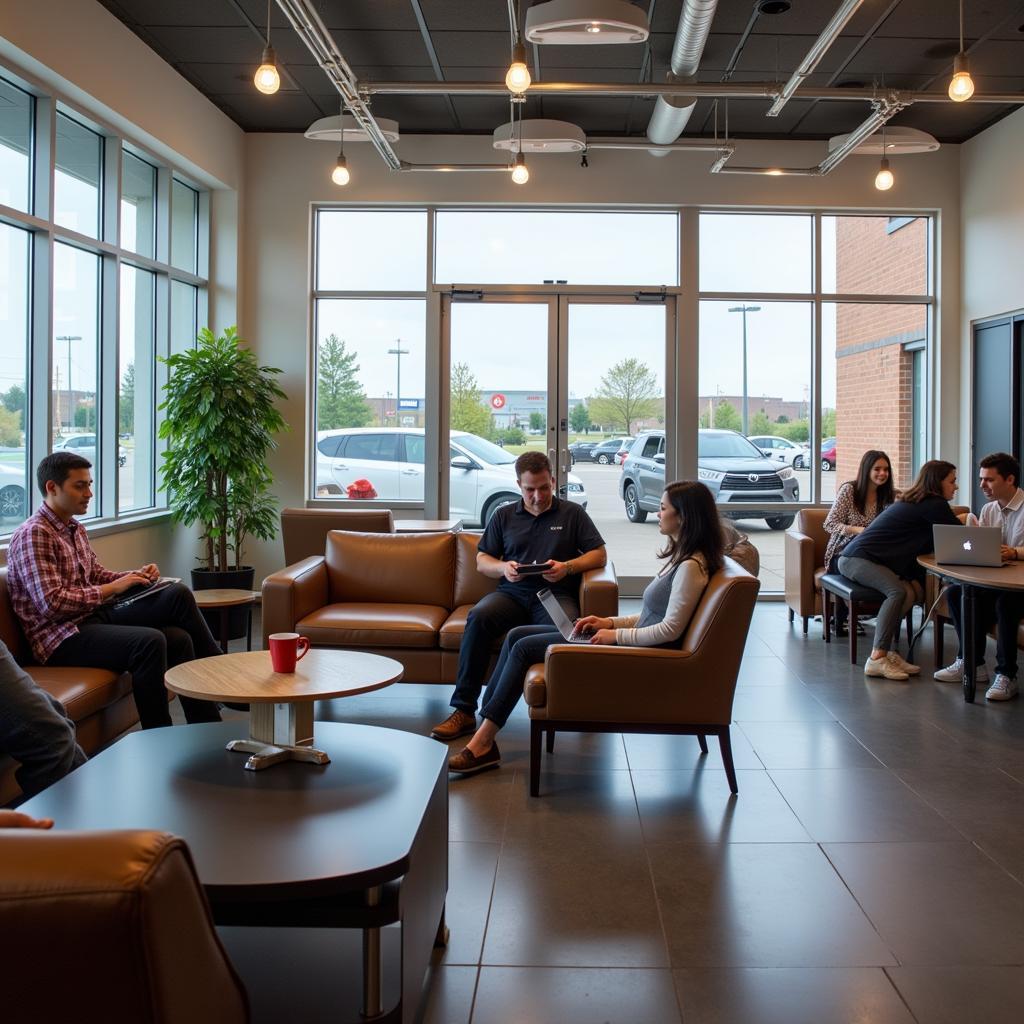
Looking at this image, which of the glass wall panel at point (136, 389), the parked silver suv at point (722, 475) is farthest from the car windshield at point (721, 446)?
the glass wall panel at point (136, 389)

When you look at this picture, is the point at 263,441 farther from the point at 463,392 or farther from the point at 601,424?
the point at 601,424

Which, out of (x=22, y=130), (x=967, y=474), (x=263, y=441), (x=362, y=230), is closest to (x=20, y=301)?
(x=22, y=130)

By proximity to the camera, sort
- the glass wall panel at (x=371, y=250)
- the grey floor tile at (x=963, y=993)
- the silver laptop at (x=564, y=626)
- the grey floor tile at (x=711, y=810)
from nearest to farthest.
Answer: the grey floor tile at (x=963, y=993)
the grey floor tile at (x=711, y=810)
the silver laptop at (x=564, y=626)
the glass wall panel at (x=371, y=250)

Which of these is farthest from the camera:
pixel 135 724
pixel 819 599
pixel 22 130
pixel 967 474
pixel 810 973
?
pixel 967 474

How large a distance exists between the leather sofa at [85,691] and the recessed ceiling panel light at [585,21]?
11.5 ft

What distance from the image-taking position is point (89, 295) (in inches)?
255

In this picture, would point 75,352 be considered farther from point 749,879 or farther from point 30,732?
point 749,879

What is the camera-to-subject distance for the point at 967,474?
332 inches

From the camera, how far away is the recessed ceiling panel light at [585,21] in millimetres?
4855

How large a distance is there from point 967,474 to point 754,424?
1769mm

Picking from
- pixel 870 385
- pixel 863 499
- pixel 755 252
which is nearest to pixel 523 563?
pixel 863 499

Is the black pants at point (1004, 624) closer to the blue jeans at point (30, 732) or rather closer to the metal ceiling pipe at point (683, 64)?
the metal ceiling pipe at point (683, 64)

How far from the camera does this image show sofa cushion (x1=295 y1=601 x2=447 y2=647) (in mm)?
4785

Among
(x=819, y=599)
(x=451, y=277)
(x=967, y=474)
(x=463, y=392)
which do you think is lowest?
(x=819, y=599)
